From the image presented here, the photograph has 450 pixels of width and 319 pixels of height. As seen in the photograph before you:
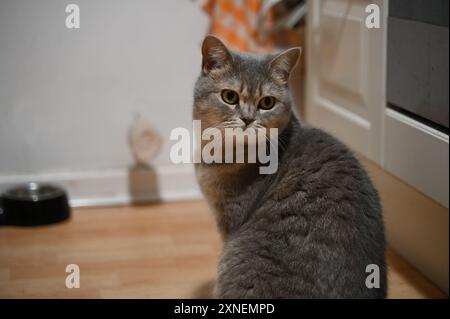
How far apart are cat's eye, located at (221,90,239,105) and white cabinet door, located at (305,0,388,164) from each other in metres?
0.32

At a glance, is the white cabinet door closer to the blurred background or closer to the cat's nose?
the blurred background

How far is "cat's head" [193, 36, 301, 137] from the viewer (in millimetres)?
1320

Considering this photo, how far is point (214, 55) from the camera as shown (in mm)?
1343

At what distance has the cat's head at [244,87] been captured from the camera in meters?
1.32

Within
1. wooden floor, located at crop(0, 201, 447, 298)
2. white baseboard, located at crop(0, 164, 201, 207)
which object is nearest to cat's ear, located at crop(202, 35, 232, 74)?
white baseboard, located at crop(0, 164, 201, 207)

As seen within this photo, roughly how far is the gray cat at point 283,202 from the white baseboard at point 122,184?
0.31 m

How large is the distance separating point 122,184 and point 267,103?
0.59 meters

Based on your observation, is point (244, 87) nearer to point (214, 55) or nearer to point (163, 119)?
point (214, 55)

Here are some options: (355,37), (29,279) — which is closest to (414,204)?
(355,37)

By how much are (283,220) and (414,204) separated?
23.1 inches

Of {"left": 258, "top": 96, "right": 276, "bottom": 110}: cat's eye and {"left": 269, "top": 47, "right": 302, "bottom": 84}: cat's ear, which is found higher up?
{"left": 269, "top": 47, "right": 302, "bottom": 84}: cat's ear

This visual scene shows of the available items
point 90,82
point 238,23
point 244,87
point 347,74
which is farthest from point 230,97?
point 238,23

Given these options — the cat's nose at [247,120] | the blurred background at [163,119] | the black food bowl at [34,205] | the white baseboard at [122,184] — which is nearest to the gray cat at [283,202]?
the cat's nose at [247,120]
